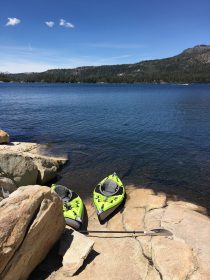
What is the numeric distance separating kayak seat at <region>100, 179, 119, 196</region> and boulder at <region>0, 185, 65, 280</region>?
6935 mm

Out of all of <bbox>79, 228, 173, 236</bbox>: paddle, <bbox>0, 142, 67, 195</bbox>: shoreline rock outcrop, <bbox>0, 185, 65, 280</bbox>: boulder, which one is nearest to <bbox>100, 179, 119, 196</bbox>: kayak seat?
<bbox>79, 228, 173, 236</bbox>: paddle

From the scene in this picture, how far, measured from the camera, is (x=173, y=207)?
1611cm

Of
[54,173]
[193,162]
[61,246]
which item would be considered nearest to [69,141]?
[54,173]

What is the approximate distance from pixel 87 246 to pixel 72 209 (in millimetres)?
4443

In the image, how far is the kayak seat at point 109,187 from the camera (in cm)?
1760

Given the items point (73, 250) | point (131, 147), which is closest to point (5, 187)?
point (73, 250)

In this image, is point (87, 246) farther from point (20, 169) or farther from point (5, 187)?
point (20, 169)

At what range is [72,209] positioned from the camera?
1512 centimetres

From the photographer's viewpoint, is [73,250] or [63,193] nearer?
[73,250]

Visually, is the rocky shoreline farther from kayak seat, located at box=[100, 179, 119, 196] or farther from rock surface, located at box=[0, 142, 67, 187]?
kayak seat, located at box=[100, 179, 119, 196]

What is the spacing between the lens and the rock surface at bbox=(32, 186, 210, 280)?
1009cm

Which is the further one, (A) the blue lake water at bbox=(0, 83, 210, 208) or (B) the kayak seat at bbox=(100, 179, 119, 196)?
(A) the blue lake water at bbox=(0, 83, 210, 208)

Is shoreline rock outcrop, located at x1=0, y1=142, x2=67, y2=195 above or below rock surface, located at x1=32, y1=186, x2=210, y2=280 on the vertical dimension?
above

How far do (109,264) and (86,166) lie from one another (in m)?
13.3
